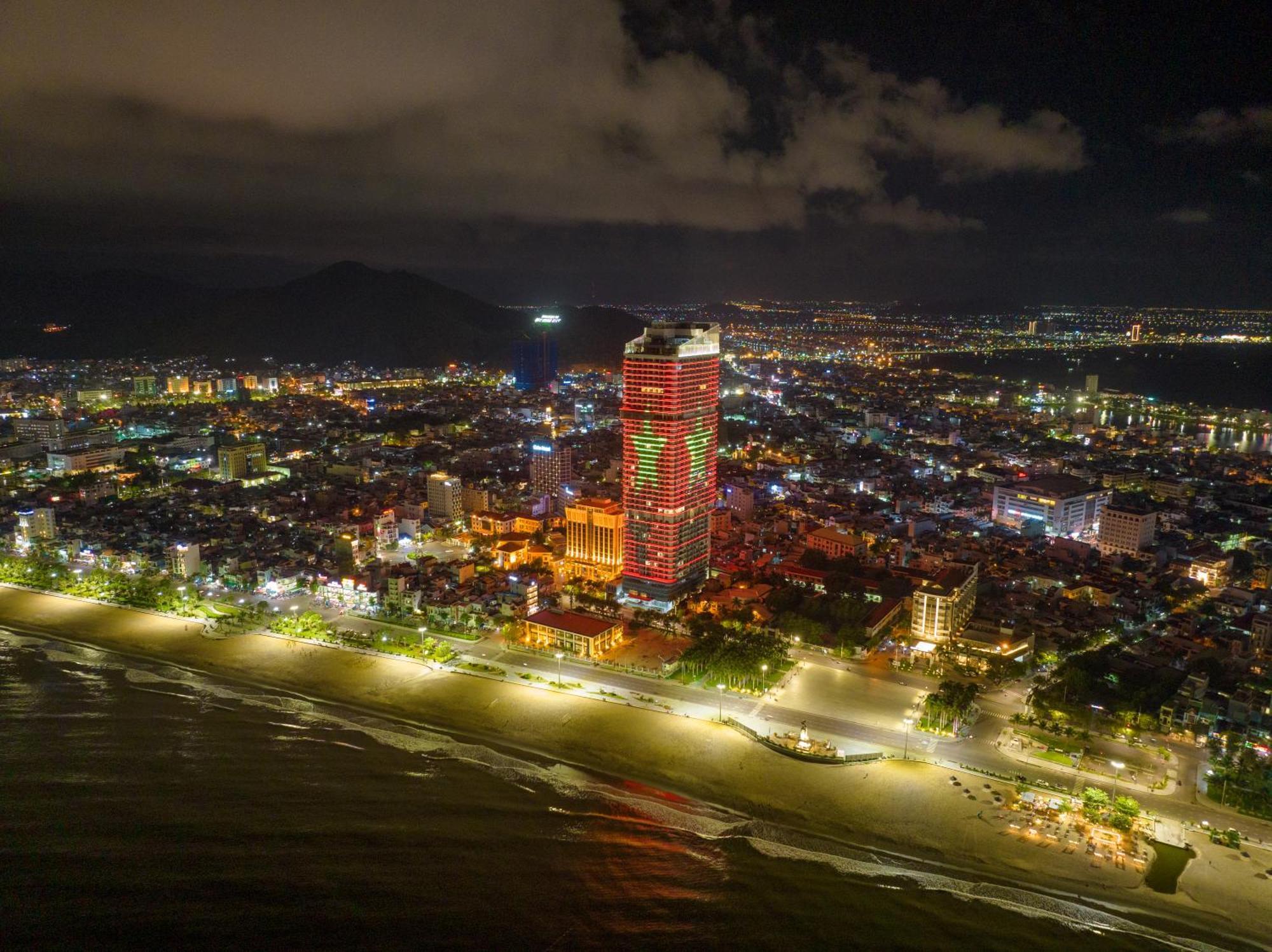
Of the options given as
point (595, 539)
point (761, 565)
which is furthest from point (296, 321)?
point (761, 565)

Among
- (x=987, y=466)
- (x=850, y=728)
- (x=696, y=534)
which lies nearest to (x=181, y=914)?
(x=850, y=728)

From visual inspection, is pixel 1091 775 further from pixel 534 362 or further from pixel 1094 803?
pixel 534 362

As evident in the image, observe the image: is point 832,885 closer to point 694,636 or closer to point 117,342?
point 694,636

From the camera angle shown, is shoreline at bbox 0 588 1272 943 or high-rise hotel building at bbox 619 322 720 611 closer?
shoreline at bbox 0 588 1272 943

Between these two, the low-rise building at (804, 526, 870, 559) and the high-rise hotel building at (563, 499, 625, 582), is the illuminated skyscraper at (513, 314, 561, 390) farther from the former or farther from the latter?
the low-rise building at (804, 526, 870, 559)

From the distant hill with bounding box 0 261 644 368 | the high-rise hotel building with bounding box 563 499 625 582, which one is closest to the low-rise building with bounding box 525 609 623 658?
the high-rise hotel building with bounding box 563 499 625 582
